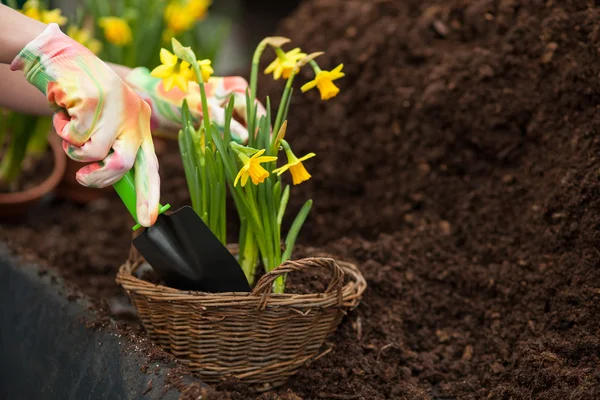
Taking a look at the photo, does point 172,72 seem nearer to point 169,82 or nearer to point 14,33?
point 169,82

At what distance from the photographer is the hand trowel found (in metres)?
1.24

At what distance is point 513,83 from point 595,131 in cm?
31

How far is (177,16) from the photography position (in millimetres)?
2369

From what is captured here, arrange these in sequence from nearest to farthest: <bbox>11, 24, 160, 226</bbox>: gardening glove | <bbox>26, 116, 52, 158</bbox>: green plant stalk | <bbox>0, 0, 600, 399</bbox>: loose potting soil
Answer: <bbox>11, 24, 160, 226</bbox>: gardening glove, <bbox>0, 0, 600, 399</bbox>: loose potting soil, <bbox>26, 116, 52, 158</bbox>: green plant stalk

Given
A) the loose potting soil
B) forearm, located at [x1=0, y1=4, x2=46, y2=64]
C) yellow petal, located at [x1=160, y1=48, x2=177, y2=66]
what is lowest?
the loose potting soil

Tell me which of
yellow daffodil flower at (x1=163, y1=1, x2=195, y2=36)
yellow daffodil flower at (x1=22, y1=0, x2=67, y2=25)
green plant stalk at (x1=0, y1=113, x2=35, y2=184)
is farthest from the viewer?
yellow daffodil flower at (x1=163, y1=1, x2=195, y2=36)

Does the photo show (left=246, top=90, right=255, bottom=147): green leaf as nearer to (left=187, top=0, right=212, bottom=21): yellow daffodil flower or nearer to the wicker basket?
the wicker basket

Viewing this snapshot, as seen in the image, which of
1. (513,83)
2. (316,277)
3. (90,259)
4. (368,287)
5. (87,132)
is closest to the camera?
(87,132)

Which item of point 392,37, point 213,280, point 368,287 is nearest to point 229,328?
point 213,280

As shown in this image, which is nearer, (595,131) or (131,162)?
(131,162)

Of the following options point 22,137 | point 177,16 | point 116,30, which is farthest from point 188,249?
point 177,16

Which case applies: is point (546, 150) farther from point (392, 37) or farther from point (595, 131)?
point (392, 37)

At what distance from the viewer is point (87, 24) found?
8.53 feet

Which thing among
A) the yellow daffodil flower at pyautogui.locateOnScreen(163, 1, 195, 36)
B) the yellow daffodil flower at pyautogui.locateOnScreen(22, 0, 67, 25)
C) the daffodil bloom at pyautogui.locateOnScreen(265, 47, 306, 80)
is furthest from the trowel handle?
the yellow daffodil flower at pyautogui.locateOnScreen(163, 1, 195, 36)
